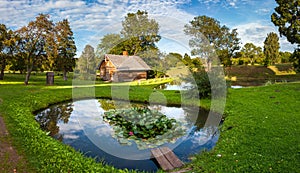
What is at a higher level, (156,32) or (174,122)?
(156,32)

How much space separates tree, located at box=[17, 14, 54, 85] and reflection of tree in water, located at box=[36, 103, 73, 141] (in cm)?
937

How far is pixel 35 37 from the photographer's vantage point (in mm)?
19734

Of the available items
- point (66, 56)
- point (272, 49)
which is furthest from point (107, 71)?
point (272, 49)

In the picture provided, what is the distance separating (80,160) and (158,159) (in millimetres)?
1916

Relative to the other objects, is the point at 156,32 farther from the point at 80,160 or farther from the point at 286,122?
the point at 80,160

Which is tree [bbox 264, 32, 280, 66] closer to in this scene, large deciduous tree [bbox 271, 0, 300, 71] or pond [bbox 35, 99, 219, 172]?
large deciduous tree [bbox 271, 0, 300, 71]

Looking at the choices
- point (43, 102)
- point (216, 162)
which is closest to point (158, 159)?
point (216, 162)

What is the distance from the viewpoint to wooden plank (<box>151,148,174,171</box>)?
17.8 feet

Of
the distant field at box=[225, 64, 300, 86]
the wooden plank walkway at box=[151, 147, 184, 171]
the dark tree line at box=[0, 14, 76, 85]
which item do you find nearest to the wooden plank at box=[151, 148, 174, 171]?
the wooden plank walkway at box=[151, 147, 184, 171]

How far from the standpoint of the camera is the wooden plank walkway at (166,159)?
546 cm

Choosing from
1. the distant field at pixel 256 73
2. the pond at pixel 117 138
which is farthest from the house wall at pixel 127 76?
the distant field at pixel 256 73

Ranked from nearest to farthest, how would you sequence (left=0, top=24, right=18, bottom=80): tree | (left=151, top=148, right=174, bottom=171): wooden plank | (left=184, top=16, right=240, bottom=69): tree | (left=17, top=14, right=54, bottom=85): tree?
1. (left=151, top=148, right=174, bottom=171): wooden plank
2. (left=17, top=14, right=54, bottom=85): tree
3. (left=0, top=24, right=18, bottom=80): tree
4. (left=184, top=16, right=240, bottom=69): tree

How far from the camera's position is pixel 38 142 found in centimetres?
624

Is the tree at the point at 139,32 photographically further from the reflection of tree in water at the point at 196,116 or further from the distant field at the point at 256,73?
the distant field at the point at 256,73
